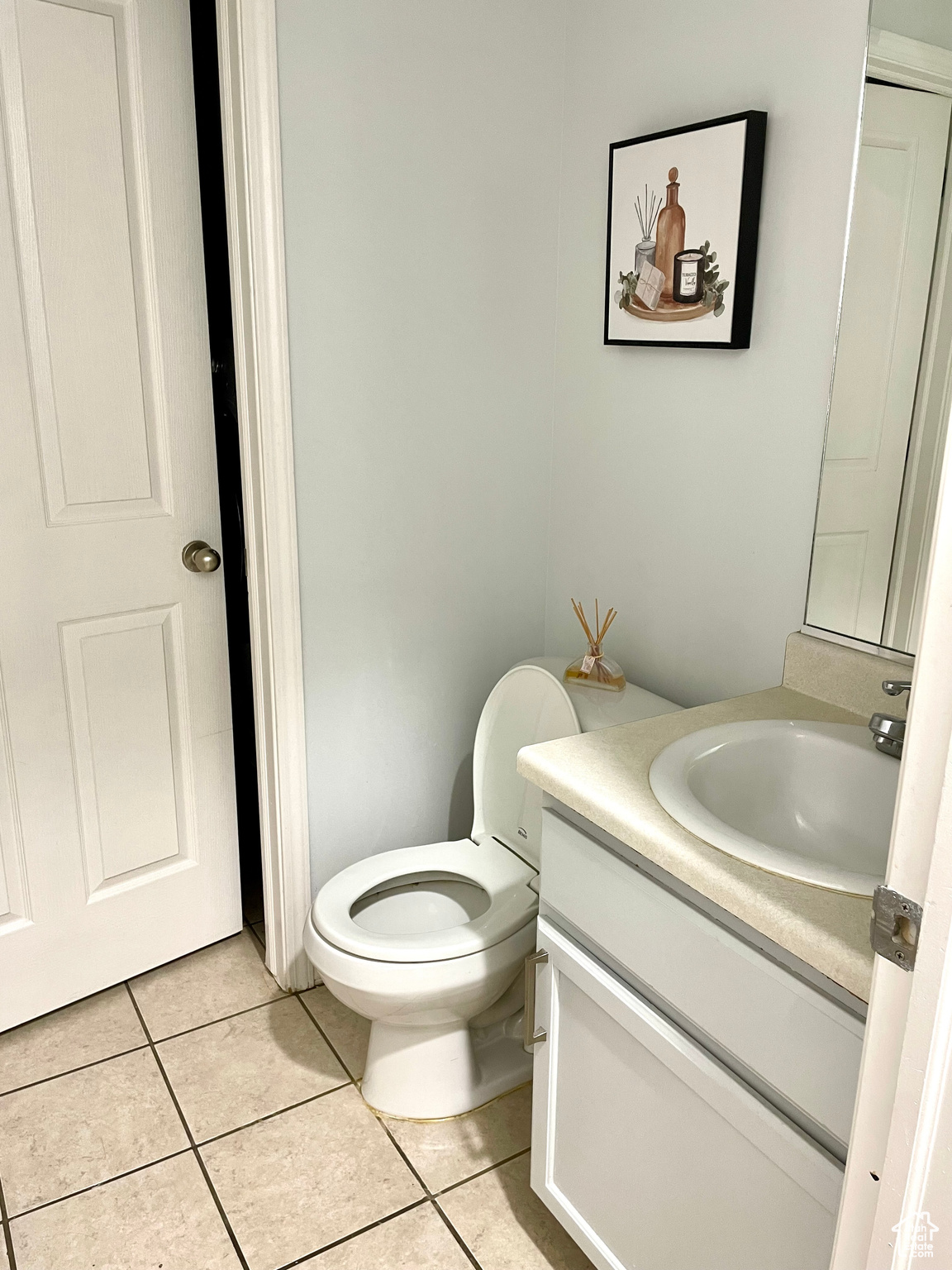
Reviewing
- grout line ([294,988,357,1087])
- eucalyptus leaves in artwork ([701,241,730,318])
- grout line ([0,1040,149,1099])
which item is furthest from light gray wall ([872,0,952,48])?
grout line ([0,1040,149,1099])

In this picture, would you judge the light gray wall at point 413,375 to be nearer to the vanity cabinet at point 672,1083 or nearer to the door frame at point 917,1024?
the vanity cabinet at point 672,1083

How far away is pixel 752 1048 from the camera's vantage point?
104 centimetres

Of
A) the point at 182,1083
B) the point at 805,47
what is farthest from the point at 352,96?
the point at 182,1083

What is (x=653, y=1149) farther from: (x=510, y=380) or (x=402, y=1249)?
(x=510, y=380)

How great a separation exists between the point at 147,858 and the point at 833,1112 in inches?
60.5

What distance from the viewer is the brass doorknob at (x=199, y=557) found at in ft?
6.43

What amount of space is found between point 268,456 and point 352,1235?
1337mm

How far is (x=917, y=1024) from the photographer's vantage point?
718 millimetres

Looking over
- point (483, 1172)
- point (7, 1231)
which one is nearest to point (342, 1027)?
point (483, 1172)

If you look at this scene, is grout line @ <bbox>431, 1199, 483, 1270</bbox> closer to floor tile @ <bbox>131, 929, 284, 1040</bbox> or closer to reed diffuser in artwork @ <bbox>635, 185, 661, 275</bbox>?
floor tile @ <bbox>131, 929, 284, 1040</bbox>

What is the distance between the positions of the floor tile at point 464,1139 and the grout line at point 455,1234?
0.14ft

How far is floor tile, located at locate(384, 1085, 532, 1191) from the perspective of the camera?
1687mm

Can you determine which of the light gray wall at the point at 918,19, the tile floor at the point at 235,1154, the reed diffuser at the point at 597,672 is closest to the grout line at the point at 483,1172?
the tile floor at the point at 235,1154

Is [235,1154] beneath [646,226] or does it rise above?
beneath
